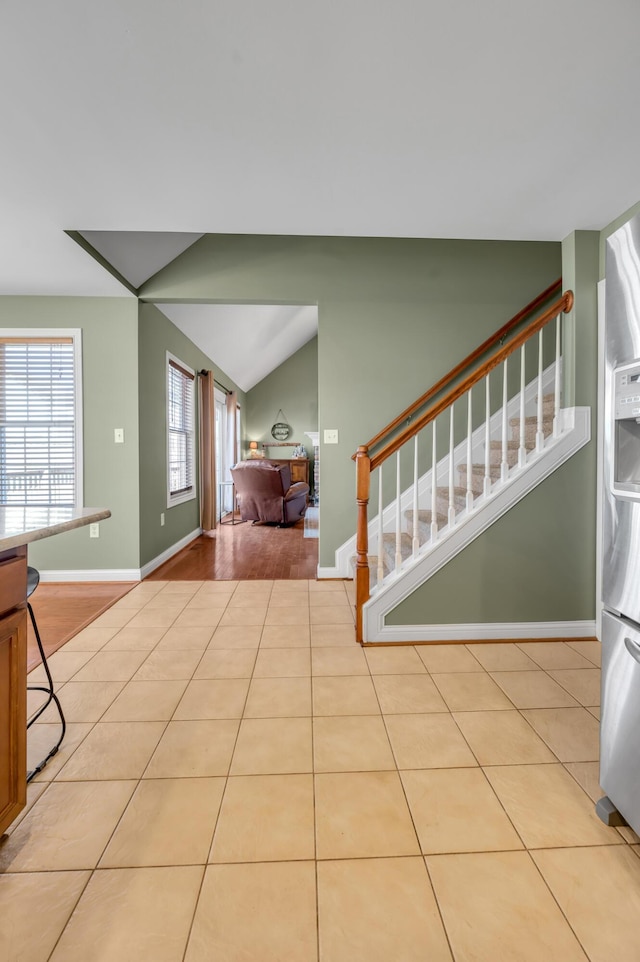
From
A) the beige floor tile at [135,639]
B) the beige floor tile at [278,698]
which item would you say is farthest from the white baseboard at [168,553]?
the beige floor tile at [278,698]

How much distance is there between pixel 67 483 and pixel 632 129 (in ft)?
13.7

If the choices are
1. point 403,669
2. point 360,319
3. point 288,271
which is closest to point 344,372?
point 360,319

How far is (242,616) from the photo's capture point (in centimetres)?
290

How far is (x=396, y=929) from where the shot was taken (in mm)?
988

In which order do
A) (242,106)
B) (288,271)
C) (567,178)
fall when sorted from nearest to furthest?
(242,106)
(567,178)
(288,271)

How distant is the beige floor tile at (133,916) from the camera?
95 cm

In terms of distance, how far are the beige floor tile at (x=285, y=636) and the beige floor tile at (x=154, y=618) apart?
0.66m

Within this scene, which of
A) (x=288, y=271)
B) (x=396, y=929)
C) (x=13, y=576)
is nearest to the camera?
(x=396, y=929)

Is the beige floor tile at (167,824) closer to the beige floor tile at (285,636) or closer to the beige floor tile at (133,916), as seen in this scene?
the beige floor tile at (133,916)

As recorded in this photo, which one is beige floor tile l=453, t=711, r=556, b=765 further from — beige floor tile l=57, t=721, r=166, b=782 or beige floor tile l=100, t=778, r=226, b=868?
beige floor tile l=57, t=721, r=166, b=782

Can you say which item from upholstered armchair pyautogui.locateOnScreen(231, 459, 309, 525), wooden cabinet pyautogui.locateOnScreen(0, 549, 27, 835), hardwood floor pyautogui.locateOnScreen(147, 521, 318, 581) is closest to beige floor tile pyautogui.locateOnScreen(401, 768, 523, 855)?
wooden cabinet pyautogui.locateOnScreen(0, 549, 27, 835)

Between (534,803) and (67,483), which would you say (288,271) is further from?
(534,803)

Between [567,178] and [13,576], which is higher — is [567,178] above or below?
above

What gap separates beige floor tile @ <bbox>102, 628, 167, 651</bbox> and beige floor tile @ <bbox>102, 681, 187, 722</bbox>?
0.41 metres
